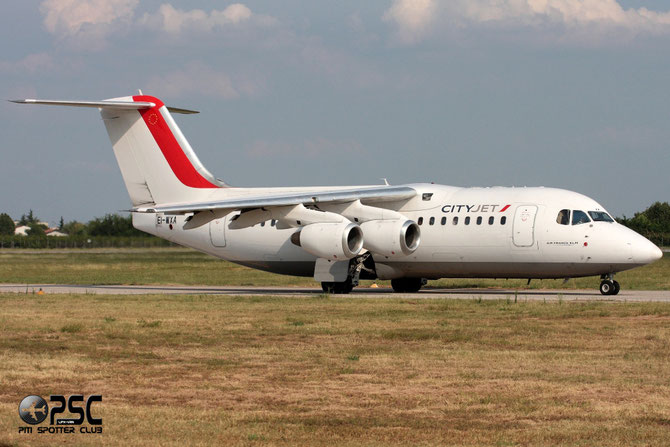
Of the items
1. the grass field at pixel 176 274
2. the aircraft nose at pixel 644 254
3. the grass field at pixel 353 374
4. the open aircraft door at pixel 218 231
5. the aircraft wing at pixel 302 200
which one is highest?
the aircraft wing at pixel 302 200

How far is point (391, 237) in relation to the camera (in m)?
28.2

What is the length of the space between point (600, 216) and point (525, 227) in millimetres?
2109

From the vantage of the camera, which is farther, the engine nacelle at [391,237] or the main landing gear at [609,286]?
the engine nacelle at [391,237]

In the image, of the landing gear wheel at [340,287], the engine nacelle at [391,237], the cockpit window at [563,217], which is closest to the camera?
the cockpit window at [563,217]

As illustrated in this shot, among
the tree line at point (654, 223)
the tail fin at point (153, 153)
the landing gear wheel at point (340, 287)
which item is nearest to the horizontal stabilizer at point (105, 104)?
the tail fin at point (153, 153)

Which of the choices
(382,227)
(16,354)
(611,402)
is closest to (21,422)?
(16,354)

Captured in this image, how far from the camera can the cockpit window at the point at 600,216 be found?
26.7 metres

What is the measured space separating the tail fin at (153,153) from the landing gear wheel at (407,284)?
7.14 m

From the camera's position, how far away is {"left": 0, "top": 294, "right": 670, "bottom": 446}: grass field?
9.24 meters

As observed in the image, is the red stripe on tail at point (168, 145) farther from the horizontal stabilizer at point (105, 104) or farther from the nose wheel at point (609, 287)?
the nose wheel at point (609, 287)

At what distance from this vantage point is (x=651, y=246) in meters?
26.1

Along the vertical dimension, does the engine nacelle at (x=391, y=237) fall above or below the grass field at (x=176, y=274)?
above

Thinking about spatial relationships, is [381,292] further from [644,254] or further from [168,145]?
[168,145]

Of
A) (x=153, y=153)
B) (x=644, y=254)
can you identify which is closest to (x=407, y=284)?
(x=644, y=254)
